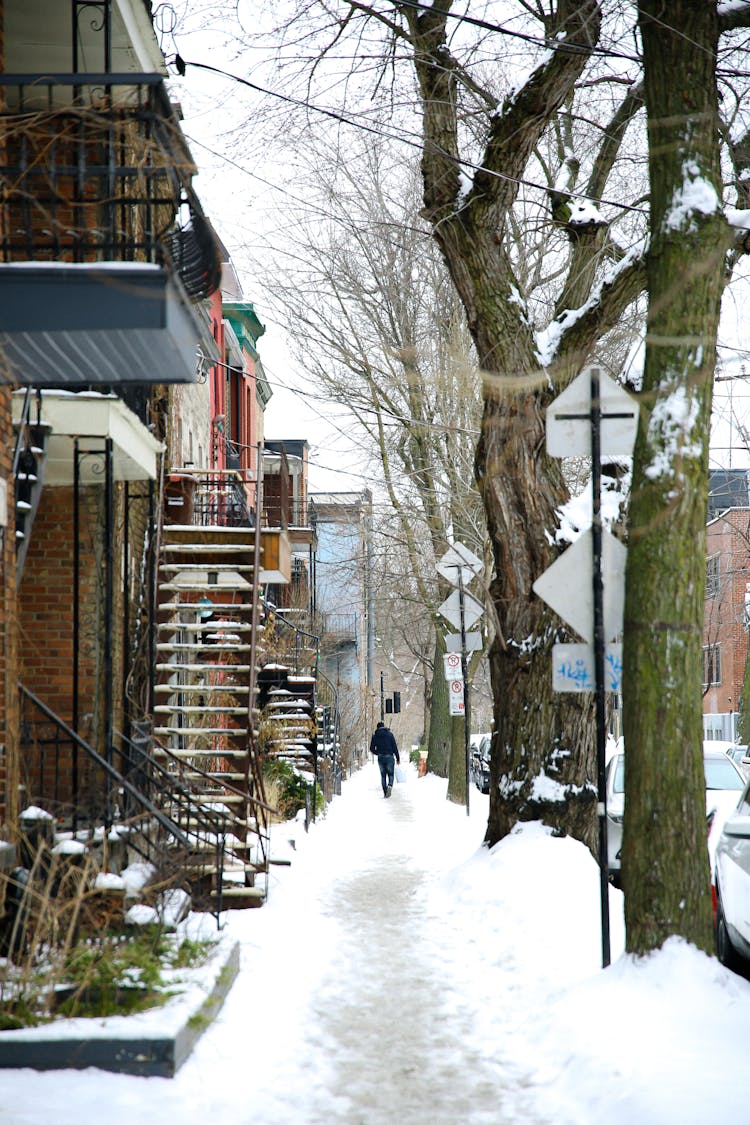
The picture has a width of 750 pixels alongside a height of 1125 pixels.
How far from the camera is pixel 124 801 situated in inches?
401

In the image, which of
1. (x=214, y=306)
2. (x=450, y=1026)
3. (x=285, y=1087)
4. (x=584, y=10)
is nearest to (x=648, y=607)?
(x=450, y=1026)

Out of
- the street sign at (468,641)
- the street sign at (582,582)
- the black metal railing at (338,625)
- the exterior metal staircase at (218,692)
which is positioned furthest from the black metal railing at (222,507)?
the black metal railing at (338,625)

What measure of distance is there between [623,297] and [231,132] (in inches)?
174

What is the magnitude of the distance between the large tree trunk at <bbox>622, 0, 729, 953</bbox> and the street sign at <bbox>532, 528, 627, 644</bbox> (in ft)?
1.00

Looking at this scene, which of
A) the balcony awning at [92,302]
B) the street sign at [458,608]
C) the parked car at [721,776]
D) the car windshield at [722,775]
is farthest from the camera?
the street sign at [458,608]

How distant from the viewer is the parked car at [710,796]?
11.2 meters

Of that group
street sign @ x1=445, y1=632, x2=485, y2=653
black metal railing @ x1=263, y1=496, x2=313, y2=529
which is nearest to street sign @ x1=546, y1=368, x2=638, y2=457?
black metal railing @ x1=263, y1=496, x2=313, y2=529

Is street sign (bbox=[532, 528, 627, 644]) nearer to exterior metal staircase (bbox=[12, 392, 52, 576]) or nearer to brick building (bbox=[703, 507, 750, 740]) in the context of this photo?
exterior metal staircase (bbox=[12, 392, 52, 576])

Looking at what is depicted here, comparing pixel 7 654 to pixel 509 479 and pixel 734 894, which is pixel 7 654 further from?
pixel 509 479

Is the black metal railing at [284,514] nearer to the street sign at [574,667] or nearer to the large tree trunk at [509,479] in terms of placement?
the large tree trunk at [509,479]

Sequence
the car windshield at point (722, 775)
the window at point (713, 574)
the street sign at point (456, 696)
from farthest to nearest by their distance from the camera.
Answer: the window at point (713, 574) → the street sign at point (456, 696) → the car windshield at point (722, 775)

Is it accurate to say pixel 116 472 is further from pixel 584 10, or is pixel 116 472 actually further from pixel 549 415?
pixel 584 10

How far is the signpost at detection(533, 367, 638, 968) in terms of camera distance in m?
7.55

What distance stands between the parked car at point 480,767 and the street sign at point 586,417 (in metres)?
22.7
